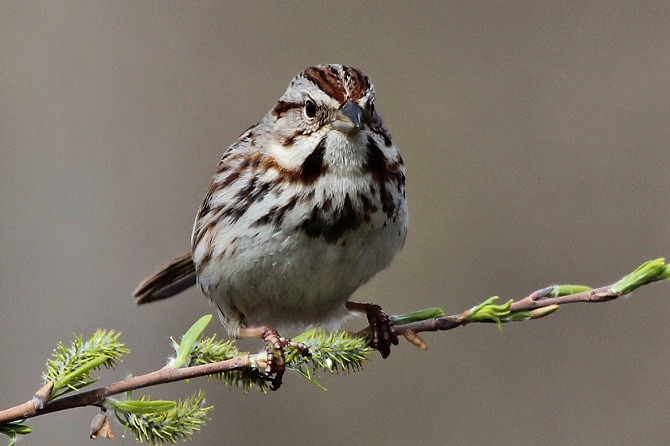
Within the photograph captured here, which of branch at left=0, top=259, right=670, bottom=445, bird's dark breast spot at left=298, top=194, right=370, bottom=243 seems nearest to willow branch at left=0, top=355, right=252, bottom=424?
branch at left=0, top=259, right=670, bottom=445

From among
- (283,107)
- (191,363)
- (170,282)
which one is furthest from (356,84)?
(170,282)

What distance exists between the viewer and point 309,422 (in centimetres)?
618

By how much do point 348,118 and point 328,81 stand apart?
0.19 metres

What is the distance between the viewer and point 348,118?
258 centimetres

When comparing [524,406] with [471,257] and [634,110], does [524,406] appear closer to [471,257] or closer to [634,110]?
[471,257]

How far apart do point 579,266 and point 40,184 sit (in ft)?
11.2

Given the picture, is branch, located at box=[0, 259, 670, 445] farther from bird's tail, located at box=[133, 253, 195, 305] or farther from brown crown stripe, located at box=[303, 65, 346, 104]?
bird's tail, located at box=[133, 253, 195, 305]

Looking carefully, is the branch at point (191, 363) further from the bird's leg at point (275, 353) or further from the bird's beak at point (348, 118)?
the bird's beak at point (348, 118)

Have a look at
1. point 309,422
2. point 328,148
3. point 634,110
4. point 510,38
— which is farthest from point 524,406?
point 328,148

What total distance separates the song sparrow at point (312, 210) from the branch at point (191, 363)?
1.87ft

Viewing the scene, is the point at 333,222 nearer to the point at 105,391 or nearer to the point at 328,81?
the point at 328,81

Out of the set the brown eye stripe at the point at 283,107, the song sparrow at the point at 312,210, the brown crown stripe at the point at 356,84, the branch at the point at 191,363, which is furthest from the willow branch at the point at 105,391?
the brown eye stripe at the point at 283,107

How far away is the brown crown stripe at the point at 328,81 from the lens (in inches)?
104

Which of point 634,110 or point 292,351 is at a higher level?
point 634,110
